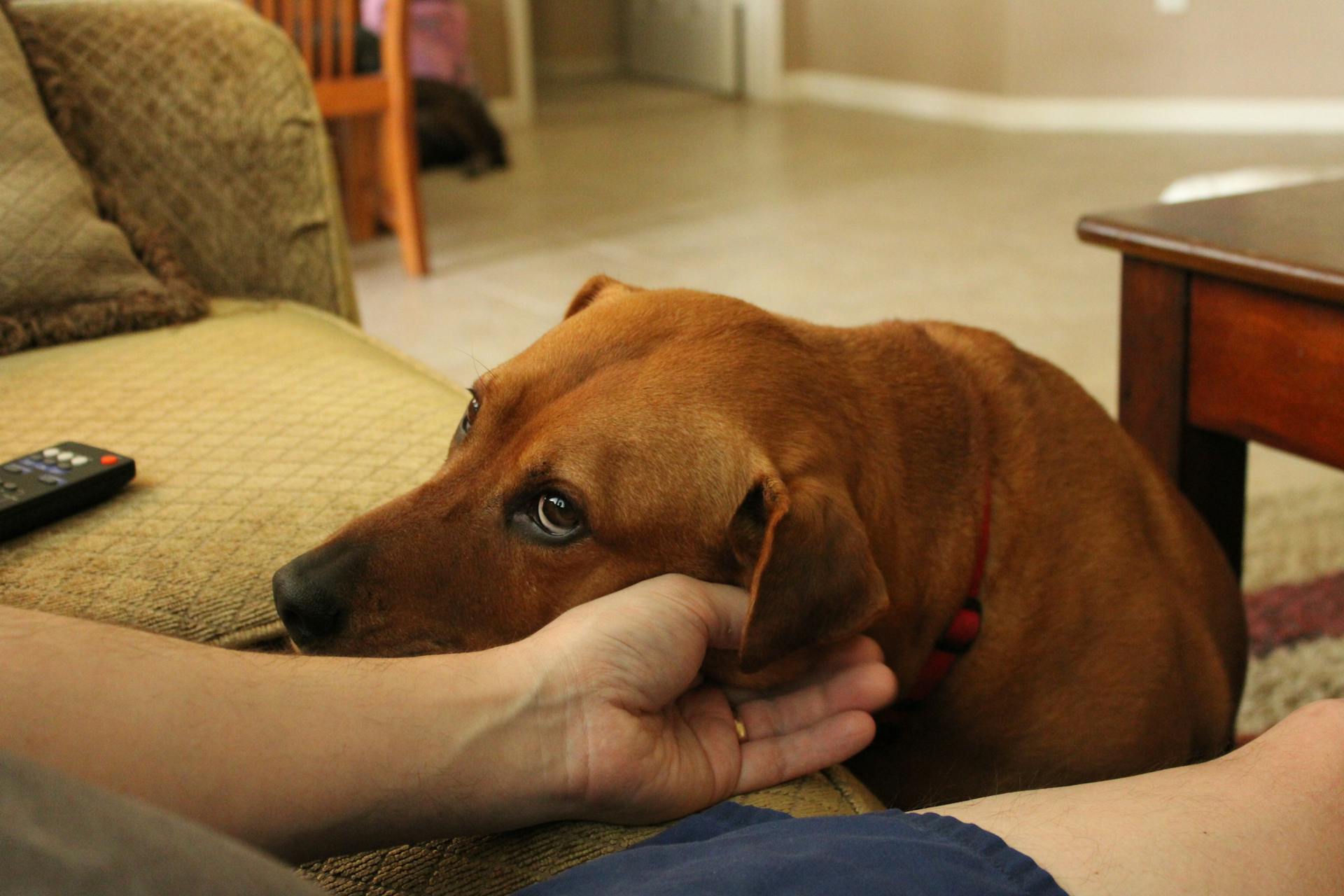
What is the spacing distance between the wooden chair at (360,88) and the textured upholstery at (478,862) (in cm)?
447

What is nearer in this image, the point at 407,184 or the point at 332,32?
the point at 332,32

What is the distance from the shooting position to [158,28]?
227 centimetres

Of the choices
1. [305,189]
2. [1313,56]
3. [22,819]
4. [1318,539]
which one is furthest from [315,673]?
[1313,56]

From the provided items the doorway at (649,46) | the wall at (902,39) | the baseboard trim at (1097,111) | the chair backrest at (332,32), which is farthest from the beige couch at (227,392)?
the doorway at (649,46)

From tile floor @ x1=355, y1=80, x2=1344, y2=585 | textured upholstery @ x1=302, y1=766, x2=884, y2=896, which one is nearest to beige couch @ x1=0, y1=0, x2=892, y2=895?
textured upholstery @ x1=302, y1=766, x2=884, y2=896

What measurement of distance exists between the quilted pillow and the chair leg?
3230 millimetres

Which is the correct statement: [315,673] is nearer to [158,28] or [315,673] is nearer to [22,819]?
[22,819]

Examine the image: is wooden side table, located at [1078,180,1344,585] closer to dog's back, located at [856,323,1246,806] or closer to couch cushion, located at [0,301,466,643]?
dog's back, located at [856,323,1246,806]

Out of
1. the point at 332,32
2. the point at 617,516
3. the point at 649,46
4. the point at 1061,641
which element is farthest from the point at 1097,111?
the point at 617,516

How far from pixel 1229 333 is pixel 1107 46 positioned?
6.71 m

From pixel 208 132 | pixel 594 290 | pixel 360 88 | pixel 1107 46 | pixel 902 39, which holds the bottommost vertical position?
pixel 594 290

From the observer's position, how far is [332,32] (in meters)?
5.07

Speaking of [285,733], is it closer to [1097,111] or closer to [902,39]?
[1097,111]

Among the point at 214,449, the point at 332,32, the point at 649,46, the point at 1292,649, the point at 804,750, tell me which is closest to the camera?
the point at 804,750
